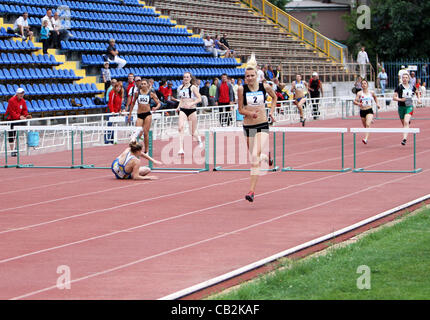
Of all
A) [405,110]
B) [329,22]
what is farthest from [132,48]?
[329,22]

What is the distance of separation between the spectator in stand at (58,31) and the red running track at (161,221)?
1239 cm

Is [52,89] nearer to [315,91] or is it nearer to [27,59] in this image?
[27,59]

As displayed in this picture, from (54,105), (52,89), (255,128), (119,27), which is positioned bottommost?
(255,128)

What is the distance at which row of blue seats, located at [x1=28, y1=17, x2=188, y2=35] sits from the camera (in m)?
32.0

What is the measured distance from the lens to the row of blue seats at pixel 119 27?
105ft

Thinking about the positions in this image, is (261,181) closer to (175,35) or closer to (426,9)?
(175,35)

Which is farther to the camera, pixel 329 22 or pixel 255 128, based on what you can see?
pixel 329 22

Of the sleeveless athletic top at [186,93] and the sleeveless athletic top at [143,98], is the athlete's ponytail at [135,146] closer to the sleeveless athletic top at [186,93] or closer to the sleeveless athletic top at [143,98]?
the sleeveless athletic top at [143,98]

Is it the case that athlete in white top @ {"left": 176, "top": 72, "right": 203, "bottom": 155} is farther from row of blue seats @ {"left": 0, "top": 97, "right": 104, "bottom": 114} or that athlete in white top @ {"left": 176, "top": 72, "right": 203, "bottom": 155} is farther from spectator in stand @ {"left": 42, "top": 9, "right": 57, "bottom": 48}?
spectator in stand @ {"left": 42, "top": 9, "right": 57, "bottom": 48}

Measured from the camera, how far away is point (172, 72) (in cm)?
3466

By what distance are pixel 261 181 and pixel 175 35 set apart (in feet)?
75.7

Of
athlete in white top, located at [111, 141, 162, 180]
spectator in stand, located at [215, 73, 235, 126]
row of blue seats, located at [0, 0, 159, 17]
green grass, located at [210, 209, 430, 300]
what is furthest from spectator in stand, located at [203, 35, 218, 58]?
green grass, located at [210, 209, 430, 300]

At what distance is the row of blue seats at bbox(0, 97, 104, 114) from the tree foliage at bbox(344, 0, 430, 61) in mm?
33710

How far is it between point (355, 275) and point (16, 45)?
21.8m
